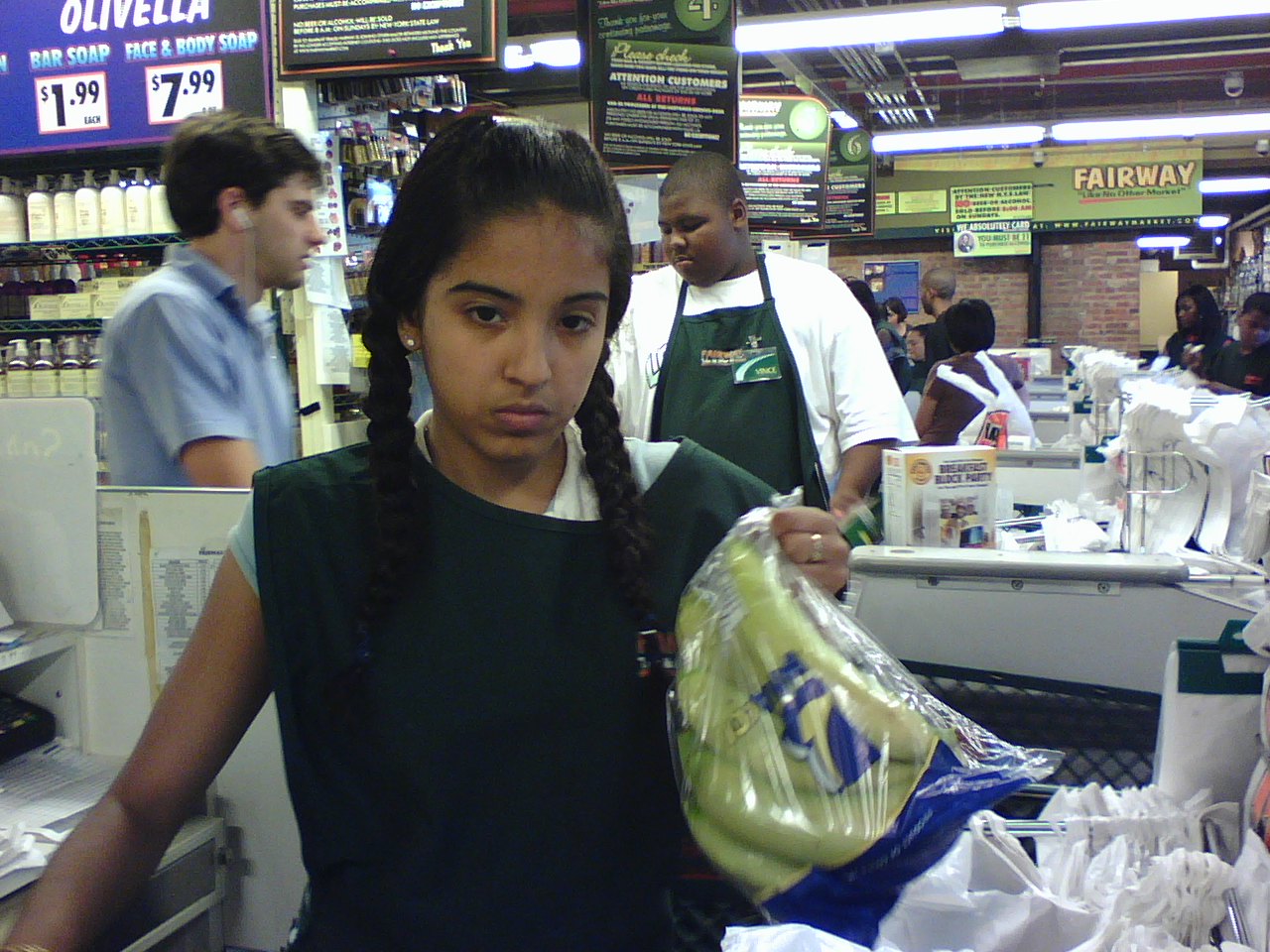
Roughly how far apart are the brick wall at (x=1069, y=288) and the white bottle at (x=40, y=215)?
13990mm

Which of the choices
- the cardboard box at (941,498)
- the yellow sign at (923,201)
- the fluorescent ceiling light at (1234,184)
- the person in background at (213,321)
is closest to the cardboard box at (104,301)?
the person in background at (213,321)

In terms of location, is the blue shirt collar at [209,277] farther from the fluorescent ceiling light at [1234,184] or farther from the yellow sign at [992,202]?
the fluorescent ceiling light at [1234,184]

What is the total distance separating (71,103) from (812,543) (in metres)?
5.37

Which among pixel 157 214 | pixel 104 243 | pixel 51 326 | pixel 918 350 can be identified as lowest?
pixel 918 350

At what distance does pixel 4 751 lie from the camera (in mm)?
2080

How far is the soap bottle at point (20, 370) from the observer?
5574 mm

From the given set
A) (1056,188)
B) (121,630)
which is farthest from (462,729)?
(1056,188)

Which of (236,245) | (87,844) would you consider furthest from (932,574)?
(236,245)

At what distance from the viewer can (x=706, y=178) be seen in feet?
10.4

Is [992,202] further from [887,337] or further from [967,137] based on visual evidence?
[887,337]

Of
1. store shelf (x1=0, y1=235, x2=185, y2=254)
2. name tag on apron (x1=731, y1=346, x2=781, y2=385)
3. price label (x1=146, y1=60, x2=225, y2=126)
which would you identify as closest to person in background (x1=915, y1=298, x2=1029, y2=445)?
name tag on apron (x1=731, y1=346, x2=781, y2=385)

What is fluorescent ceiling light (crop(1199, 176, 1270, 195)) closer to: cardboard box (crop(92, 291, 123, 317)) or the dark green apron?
cardboard box (crop(92, 291, 123, 317))

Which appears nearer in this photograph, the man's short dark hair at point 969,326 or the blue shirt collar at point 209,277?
the blue shirt collar at point 209,277

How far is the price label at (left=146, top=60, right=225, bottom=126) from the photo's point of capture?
4887 mm
